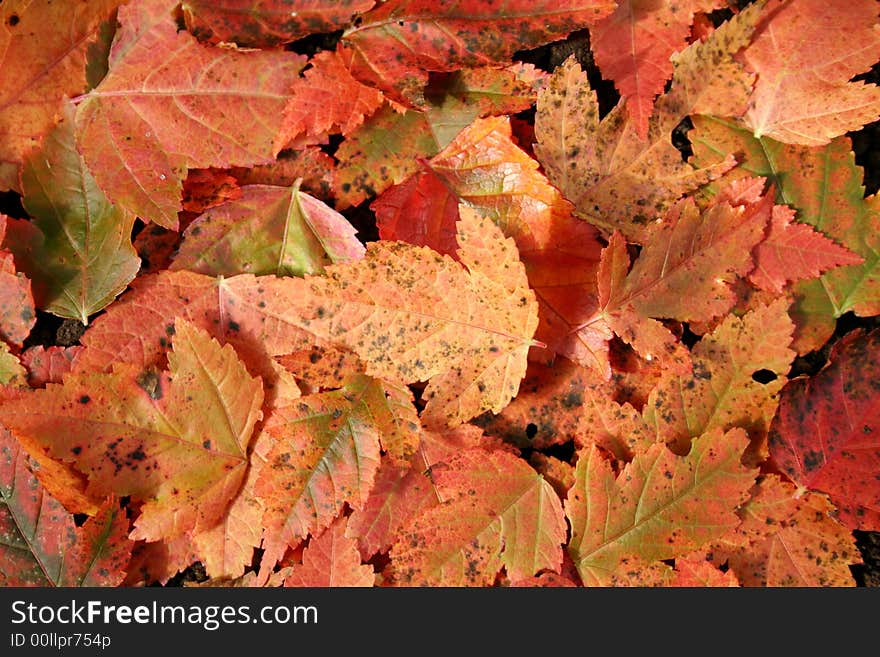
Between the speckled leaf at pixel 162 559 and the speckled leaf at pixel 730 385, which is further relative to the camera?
the speckled leaf at pixel 162 559

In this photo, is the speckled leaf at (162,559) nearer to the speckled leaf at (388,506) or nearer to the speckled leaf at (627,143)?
the speckled leaf at (388,506)

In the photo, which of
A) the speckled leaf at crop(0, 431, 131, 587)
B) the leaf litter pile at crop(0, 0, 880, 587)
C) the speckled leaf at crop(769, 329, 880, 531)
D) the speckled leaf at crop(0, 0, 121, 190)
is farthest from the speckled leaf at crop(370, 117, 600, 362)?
the speckled leaf at crop(0, 431, 131, 587)

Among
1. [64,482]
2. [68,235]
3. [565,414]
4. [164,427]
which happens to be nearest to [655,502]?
[565,414]

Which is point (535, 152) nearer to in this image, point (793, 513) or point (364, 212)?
point (364, 212)

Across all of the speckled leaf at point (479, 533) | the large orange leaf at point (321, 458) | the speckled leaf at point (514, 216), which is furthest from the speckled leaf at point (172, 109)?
the speckled leaf at point (479, 533)

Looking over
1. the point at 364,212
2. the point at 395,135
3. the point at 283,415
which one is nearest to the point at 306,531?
the point at 283,415

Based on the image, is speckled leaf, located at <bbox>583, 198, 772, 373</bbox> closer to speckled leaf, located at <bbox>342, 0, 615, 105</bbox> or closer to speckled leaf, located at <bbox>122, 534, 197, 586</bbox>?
speckled leaf, located at <bbox>342, 0, 615, 105</bbox>

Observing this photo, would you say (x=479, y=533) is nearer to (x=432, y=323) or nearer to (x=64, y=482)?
(x=432, y=323)
